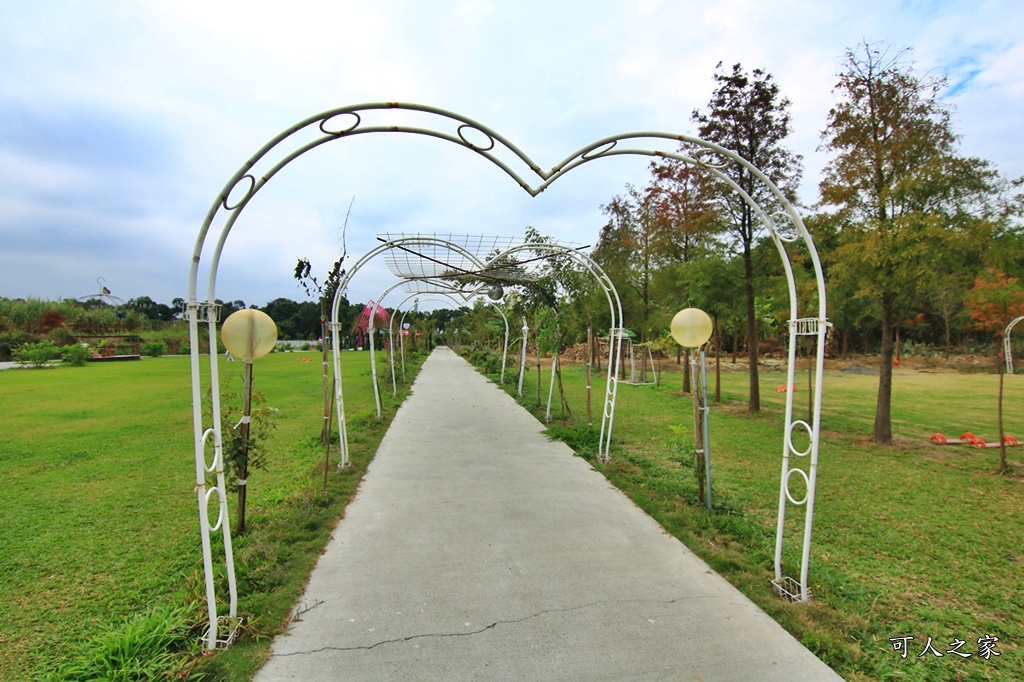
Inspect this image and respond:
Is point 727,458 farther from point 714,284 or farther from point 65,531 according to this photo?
point 65,531

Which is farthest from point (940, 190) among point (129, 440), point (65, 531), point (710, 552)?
point (129, 440)

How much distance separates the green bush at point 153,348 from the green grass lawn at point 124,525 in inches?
1015

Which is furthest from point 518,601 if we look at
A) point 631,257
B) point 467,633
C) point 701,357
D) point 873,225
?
point 631,257

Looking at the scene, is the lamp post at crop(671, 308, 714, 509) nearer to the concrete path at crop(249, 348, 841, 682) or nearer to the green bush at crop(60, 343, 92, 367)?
the concrete path at crop(249, 348, 841, 682)

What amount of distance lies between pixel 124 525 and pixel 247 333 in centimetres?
235

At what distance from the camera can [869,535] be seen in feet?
13.5

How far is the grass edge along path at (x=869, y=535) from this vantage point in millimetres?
2643

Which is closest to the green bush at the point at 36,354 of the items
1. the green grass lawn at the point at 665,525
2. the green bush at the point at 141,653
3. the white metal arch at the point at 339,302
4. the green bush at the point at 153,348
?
the green bush at the point at 153,348

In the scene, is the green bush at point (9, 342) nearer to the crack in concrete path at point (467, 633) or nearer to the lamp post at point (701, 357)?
the crack in concrete path at point (467, 633)

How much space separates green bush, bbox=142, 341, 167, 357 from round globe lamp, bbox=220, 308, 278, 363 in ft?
114

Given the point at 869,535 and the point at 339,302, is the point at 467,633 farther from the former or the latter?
the point at 339,302

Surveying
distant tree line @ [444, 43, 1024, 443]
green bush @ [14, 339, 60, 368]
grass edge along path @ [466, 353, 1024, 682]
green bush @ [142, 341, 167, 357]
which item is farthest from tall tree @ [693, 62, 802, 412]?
green bush @ [142, 341, 167, 357]

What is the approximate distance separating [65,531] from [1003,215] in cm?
1025

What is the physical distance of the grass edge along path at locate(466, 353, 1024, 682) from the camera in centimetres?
264
